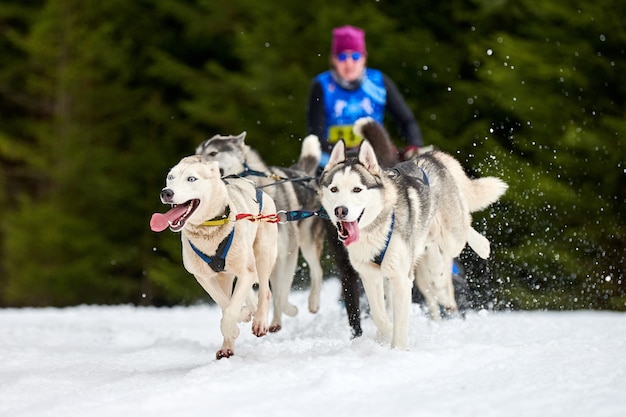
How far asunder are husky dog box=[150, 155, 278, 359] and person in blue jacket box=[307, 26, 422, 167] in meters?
1.51

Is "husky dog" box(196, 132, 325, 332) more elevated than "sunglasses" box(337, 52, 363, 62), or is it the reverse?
"sunglasses" box(337, 52, 363, 62)

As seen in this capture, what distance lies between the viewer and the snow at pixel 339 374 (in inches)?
144

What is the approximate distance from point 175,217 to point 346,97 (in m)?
2.27

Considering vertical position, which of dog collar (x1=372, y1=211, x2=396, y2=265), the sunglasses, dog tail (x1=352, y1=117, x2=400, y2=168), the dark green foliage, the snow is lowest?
the snow

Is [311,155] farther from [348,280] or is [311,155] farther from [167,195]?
[167,195]

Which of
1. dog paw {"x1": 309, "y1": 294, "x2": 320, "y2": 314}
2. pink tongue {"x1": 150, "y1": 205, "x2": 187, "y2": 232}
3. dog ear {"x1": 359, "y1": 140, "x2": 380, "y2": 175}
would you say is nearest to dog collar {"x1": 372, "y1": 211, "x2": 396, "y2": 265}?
dog ear {"x1": 359, "y1": 140, "x2": 380, "y2": 175}

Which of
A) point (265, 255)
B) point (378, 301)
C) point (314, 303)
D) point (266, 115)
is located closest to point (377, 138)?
point (265, 255)

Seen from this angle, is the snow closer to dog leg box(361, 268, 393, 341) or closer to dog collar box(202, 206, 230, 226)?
dog leg box(361, 268, 393, 341)

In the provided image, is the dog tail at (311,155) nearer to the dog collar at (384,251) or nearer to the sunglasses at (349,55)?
the sunglasses at (349,55)

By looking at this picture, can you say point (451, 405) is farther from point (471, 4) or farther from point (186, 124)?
point (186, 124)

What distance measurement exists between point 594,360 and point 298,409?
165 cm

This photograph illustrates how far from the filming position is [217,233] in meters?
4.87

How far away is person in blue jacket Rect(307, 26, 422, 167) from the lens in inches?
259

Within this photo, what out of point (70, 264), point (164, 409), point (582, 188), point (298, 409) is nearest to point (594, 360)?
point (298, 409)
